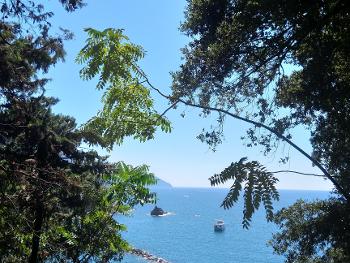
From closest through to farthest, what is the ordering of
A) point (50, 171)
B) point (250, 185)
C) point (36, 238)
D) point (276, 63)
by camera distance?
point (250, 185) → point (276, 63) → point (50, 171) → point (36, 238)

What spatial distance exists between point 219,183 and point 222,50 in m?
5.41

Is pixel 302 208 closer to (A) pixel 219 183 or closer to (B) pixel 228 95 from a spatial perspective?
(B) pixel 228 95

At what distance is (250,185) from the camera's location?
2.58 metres

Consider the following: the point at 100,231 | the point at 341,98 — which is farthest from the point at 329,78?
the point at 100,231

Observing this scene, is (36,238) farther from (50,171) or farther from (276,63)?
(276,63)

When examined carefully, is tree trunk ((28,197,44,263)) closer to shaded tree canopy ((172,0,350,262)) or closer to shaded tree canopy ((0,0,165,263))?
shaded tree canopy ((0,0,165,263))

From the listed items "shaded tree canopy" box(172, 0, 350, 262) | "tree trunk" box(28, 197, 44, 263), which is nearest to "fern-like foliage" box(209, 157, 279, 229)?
"shaded tree canopy" box(172, 0, 350, 262)

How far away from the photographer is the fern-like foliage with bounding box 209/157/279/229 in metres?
2.54

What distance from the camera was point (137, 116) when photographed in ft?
12.9

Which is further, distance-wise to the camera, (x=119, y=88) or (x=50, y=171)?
(x=50, y=171)

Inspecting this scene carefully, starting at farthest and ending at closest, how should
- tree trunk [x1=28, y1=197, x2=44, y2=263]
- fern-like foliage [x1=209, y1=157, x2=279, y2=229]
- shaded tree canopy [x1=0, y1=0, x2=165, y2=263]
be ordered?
tree trunk [x1=28, y1=197, x2=44, y2=263]
shaded tree canopy [x1=0, y1=0, x2=165, y2=263]
fern-like foliage [x1=209, y1=157, x2=279, y2=229]

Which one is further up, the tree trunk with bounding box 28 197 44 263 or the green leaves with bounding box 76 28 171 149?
the green leaves with bounding box 76 28 171 149

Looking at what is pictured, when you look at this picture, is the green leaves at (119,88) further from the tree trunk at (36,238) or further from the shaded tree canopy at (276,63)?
the tree trunk at (36,238)

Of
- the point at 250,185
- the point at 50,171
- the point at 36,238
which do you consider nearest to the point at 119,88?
the point at 250,185
